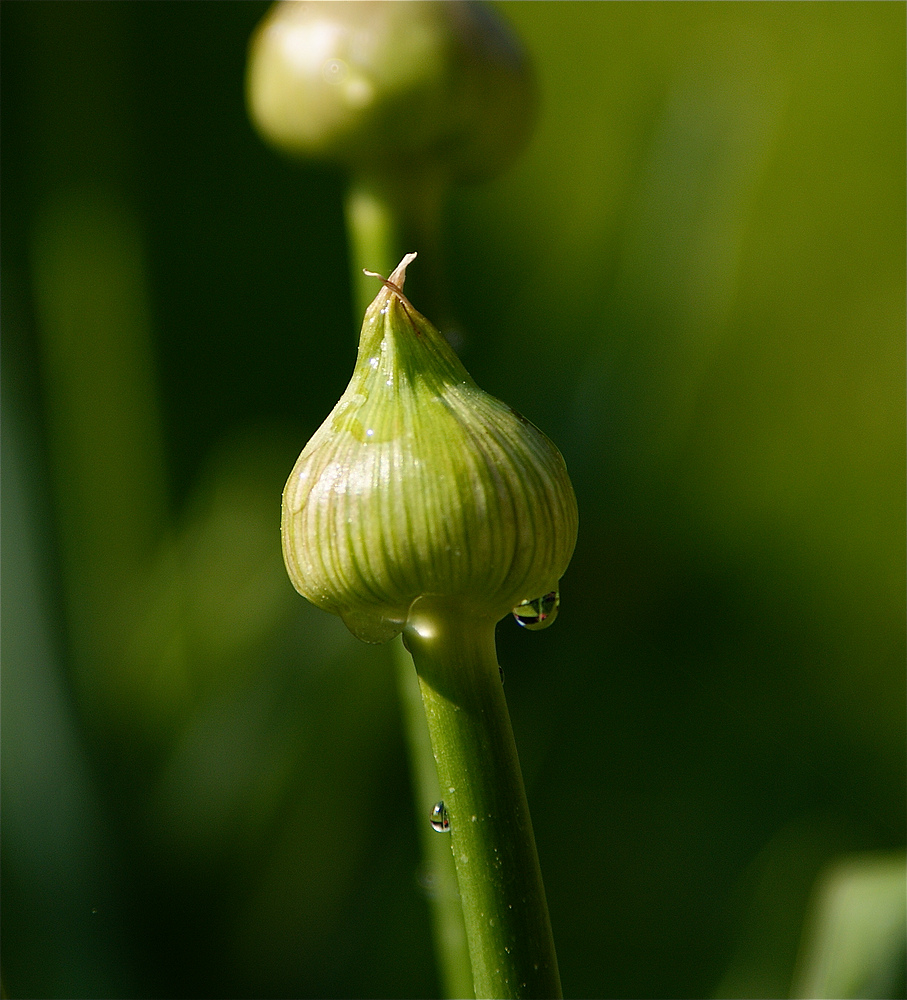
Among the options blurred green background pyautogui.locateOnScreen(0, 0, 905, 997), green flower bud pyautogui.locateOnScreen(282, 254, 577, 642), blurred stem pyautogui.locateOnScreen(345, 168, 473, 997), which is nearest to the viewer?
green flower bud pyautogui.locateOnScreen(282, 254, 577, 642)

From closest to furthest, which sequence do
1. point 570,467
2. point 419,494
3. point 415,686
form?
1. point 419,494
2. point 415,686
3. point 570,467

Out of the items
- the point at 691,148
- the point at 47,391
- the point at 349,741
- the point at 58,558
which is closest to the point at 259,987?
the point at 349,741

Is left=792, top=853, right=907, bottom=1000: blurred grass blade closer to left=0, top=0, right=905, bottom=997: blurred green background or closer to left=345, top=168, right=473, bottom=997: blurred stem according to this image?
left=345, top=168, right=473, bottom=997: blurred stem

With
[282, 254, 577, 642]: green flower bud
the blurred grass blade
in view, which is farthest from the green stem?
the blurred grass blade

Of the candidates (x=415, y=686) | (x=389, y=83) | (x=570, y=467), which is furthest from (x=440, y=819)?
(x=570, y=467)

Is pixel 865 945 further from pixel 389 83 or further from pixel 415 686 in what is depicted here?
pixel 389 83

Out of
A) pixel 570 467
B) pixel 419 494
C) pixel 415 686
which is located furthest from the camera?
pixel 570 467
